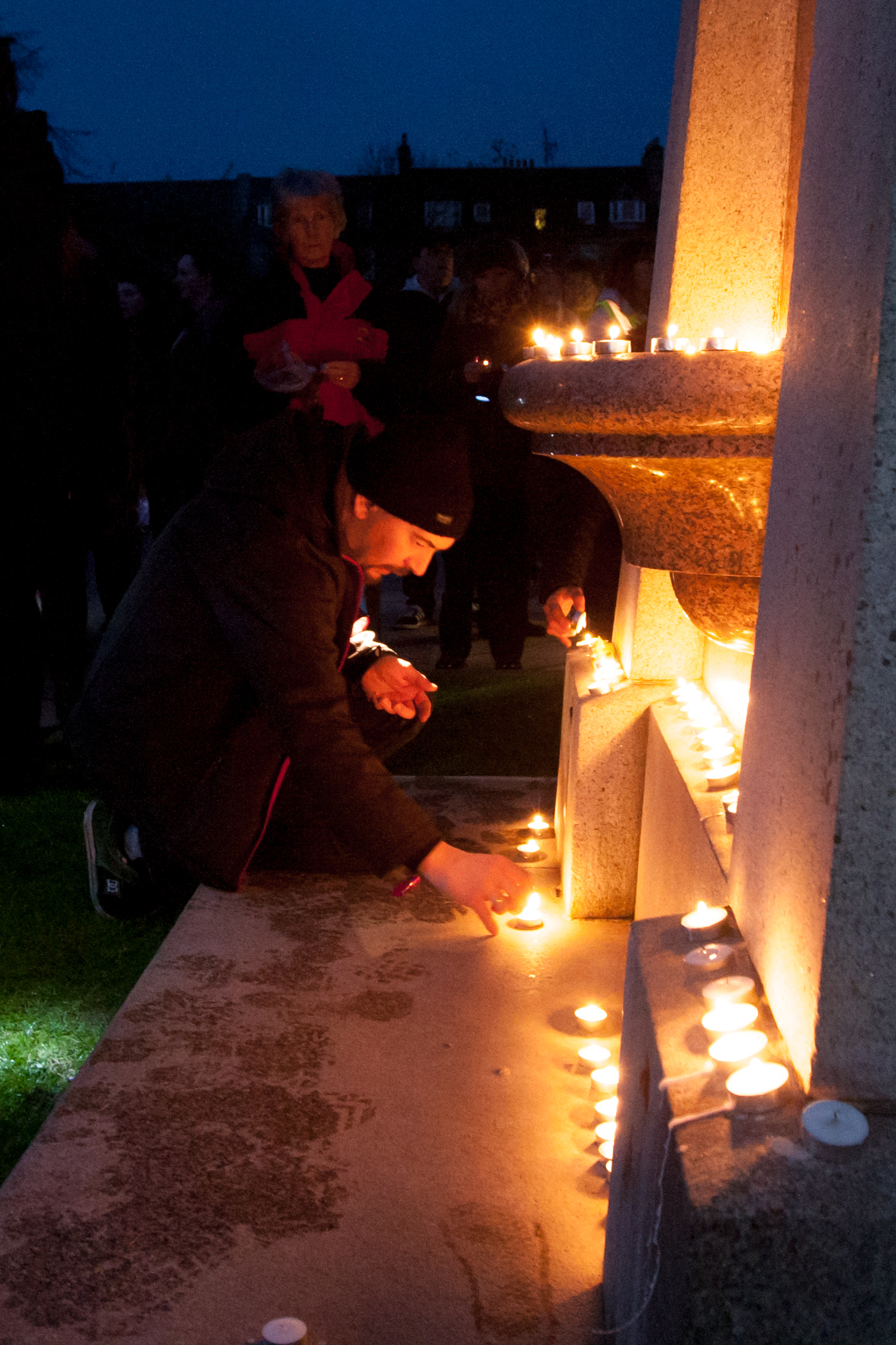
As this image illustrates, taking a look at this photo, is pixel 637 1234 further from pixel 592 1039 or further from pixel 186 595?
pixel 186 595

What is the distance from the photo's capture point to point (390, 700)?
3.69 m

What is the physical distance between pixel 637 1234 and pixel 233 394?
3594mm

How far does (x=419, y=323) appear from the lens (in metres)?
5.20

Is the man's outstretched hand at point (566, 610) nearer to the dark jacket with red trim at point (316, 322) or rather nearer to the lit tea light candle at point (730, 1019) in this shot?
the dark jacket with red trim at point (316, 322)

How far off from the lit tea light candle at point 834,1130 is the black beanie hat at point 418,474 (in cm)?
173

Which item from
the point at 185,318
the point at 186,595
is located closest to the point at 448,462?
the point at 186,595

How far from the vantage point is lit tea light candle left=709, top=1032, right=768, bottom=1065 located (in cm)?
141

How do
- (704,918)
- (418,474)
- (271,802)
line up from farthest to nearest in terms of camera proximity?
(271,802)
(418,474)
(704,918)

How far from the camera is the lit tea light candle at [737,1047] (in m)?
1.41

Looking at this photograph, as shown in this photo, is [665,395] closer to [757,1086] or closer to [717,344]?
[717,344]

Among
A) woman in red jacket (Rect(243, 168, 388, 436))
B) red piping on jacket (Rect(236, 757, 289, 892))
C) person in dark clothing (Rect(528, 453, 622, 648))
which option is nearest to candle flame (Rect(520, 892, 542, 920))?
red piping on jacket (Rect(236, 757, 289, 892))

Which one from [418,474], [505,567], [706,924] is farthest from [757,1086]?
[505,567]

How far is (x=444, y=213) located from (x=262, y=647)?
103 ft

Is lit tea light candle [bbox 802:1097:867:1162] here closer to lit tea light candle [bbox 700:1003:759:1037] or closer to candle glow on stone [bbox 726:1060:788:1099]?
candle glow on stone [bbox 726:1060:788:1099]
